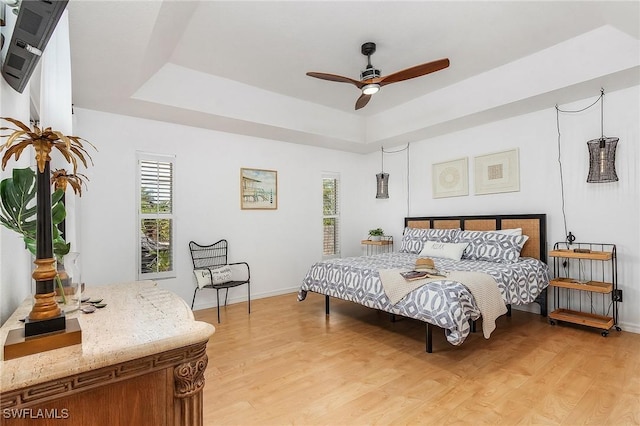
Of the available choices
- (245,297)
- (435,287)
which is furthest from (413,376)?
(245,297)

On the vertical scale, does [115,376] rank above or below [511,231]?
below

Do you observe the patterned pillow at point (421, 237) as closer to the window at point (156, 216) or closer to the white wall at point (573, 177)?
the white wall at point (573, 177)

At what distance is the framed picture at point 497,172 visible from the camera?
4273 mm

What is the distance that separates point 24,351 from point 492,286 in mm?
3180

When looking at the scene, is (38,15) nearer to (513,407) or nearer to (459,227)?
(513,407)

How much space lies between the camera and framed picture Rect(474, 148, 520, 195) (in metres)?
4.27

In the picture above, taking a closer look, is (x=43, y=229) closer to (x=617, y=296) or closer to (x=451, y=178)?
(x=617, y=296)

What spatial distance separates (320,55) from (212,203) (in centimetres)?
245

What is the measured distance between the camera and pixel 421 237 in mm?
4816

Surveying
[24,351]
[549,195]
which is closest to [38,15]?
[24,351]

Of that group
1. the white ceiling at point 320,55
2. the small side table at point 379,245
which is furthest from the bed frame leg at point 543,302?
the small side table at point 379,245

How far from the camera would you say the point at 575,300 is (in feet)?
12.4

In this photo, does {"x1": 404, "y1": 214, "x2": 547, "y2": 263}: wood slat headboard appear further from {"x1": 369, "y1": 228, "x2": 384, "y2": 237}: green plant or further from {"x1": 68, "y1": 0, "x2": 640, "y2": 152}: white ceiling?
{"x1": 68, "y1": 0, "x2": 640, "y2": 152}: white ceiling

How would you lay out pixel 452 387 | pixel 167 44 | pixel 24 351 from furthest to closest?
pixel 167 44 < pixel 452 387 < pixel 24 351
